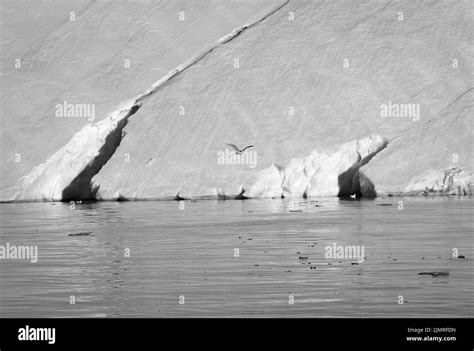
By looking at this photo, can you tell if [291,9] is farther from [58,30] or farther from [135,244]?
[135,244]

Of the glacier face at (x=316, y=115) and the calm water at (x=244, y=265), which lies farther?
the glacier face at (x=316, y=115)

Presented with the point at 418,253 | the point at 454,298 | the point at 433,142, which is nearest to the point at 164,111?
the point at 433,142

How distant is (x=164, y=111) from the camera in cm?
4131
